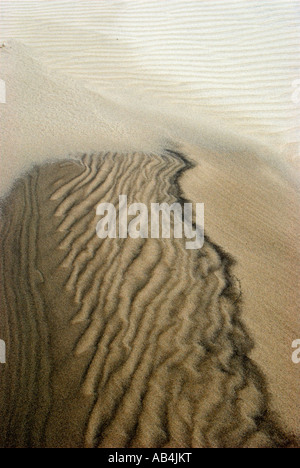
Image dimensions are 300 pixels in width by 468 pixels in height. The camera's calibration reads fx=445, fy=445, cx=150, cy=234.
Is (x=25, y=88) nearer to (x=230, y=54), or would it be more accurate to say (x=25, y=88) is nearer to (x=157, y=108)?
(x=157, y=108)

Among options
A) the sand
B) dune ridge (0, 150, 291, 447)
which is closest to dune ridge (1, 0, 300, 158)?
the sand

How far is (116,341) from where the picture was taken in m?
2.69

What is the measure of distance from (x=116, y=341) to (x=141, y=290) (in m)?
0.49

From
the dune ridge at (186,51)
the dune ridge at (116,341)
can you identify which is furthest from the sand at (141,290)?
the dune ridge at (186,51)

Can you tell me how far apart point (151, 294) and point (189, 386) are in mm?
756

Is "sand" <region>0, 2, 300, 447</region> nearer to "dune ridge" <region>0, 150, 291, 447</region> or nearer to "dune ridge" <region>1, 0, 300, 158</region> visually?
"dune ridge" <region>0, 150, 291, 447</region>

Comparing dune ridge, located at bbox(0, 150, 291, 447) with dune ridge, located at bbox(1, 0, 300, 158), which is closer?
dune ridge, located at bbox(0, 150, 291, 447)

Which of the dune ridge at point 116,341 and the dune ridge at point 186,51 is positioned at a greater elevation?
the dune ridge at point 186,51

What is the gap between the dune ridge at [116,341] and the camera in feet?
7.41

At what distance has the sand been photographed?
231 cm

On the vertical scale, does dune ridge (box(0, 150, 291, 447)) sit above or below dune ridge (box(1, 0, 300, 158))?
below

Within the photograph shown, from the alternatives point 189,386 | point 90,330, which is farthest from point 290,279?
point 90,330

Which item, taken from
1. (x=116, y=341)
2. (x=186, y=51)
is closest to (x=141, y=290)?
(x=116, y=341)

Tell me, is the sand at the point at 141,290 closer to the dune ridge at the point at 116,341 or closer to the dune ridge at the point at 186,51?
the dune ridge at the point at 116,341
